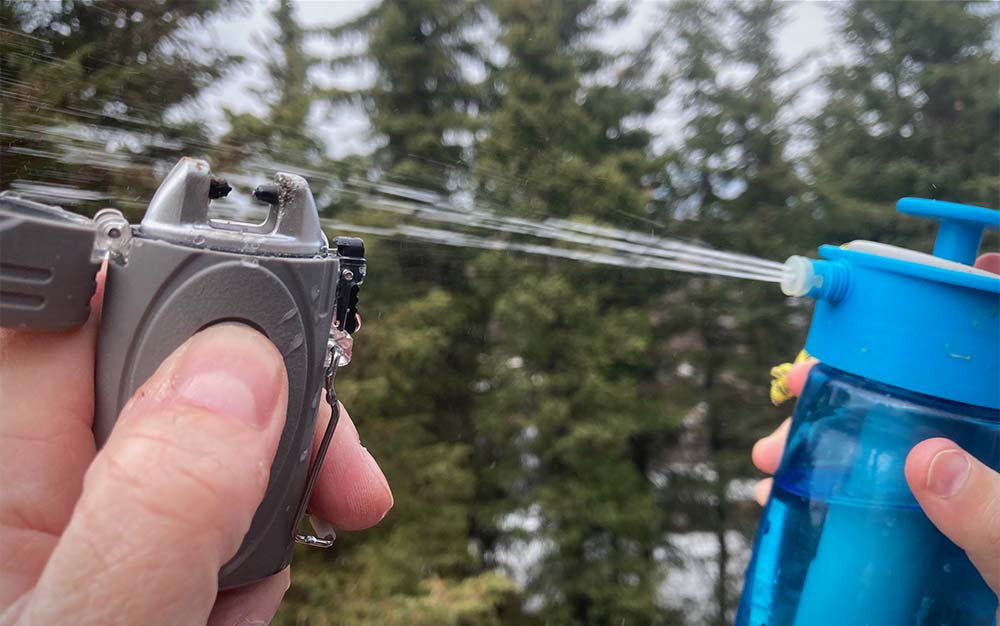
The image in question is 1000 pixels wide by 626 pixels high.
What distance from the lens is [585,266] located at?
110 inches

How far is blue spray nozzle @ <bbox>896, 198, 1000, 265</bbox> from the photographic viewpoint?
0.56 meters

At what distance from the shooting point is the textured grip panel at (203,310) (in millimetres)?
364

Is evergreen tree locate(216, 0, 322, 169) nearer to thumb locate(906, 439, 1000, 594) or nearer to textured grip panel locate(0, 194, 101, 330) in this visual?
textured grip panel locate(0, 194, 101, 330)

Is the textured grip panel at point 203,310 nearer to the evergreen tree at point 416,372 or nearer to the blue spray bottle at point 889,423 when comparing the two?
the blue spray bottle at point 889,423

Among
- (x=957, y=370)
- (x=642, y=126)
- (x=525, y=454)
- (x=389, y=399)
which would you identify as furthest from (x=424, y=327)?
(x=957, y=370)

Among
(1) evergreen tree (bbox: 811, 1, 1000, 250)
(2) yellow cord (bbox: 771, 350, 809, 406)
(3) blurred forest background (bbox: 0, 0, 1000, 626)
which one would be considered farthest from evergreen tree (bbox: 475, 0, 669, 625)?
(2) yellow cord (bbox: 771, 350, 809, 406)

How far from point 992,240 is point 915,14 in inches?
41.5

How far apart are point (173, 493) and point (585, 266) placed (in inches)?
99.4

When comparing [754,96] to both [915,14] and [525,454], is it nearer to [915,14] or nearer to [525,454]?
[915,14]

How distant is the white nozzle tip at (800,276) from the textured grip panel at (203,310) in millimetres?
367

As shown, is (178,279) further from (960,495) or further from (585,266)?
(585,266)

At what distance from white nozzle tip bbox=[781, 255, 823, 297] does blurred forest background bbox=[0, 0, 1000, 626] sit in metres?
0.76

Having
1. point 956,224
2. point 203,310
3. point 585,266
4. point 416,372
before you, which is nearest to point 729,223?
point 585,266

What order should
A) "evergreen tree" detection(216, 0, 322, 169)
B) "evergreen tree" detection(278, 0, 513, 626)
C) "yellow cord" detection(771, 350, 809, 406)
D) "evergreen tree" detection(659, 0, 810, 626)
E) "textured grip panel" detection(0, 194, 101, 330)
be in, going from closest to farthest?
"textured grip panel" detection(0, 194, 101, 330)
"yellow cord" detection(771, 350, 809, 406)
"evergreen tree" detection(216, 0, 322, 169)
"evergreen tree" detection(278, 0, 513, 626)
"evergreen tree" detection(659, 0, 810, 626)
